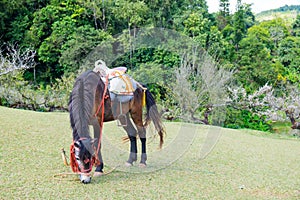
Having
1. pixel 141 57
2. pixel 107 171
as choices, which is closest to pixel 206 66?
pixel 141 57

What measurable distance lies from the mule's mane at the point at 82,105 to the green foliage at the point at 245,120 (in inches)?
402

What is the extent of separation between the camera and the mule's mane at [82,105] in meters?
3.22

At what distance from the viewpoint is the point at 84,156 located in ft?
10.3

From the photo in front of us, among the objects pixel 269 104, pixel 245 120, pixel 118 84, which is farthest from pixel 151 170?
pixel 245 120

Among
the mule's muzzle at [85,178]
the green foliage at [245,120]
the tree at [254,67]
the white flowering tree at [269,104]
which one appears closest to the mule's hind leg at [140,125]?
the mule's muzzle at [85,178]

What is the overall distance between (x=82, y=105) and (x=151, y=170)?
4.10 ft

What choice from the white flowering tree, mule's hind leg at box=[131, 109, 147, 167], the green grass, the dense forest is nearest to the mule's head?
the green grass

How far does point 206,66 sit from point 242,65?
8.10m

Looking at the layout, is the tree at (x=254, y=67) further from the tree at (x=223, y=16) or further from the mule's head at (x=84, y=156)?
the mule's head at (x=84, y=156)

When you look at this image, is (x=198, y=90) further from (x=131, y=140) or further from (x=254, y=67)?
(x=254, y=67)

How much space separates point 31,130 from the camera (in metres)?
5.42

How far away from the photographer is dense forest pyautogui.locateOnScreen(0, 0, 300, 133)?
11.5m

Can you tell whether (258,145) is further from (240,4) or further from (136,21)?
(240,4)

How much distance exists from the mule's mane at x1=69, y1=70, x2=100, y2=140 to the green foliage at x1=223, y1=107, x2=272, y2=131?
10.2 metres
